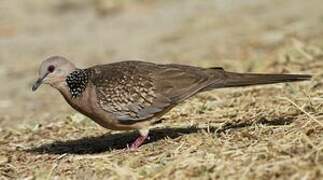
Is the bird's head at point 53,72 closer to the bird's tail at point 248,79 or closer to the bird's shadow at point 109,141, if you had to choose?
the bird's shadow at point 109,141

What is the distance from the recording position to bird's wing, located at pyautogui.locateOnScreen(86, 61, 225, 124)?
19.5 ft

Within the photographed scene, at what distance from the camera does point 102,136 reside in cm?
675

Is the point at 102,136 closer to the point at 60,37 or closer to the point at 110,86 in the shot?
the point at 110,86

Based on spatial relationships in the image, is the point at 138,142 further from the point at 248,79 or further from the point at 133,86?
the point at 248,79

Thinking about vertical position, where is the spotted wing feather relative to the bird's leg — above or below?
above

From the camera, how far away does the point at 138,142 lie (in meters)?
6.01

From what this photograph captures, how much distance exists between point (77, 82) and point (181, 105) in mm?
1495

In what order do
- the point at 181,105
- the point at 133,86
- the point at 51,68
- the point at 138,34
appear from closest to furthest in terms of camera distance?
the point at 133,86 → the point at 51,68 → the point at 181,105 → the point at 138,34

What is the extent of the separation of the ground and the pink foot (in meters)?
0.07

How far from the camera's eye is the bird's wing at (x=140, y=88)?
5938mm

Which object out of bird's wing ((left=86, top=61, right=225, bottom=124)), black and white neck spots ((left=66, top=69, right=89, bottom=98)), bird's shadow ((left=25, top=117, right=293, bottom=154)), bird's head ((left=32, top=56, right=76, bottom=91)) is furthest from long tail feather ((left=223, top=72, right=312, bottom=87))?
bird's head ((left=32, top=56, right=76, bottom=91))

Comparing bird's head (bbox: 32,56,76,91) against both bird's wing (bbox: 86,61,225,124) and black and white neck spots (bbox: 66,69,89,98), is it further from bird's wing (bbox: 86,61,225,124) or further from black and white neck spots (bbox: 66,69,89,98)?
bird's wing (bbox: 86,61,225,124)

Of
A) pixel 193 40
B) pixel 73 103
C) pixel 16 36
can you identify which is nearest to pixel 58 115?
pixel 73 103

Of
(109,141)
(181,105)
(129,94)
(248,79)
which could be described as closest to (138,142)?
(129,94)
